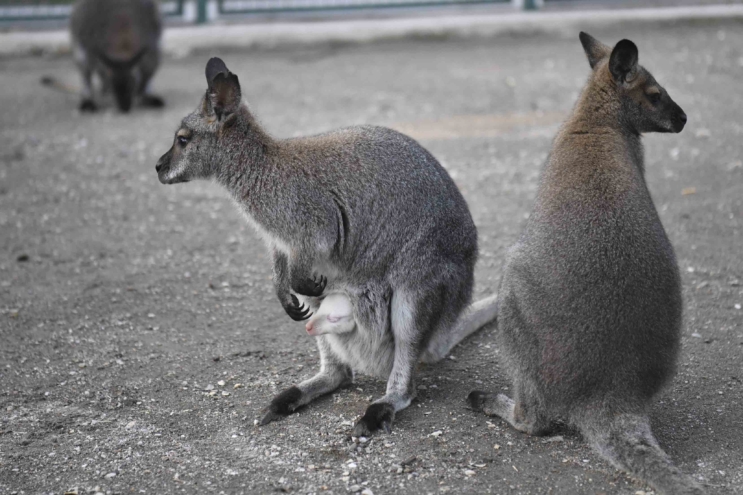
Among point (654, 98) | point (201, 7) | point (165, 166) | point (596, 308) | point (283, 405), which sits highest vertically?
point (654, 98)

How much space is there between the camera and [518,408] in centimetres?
339

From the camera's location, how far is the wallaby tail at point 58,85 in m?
9.53

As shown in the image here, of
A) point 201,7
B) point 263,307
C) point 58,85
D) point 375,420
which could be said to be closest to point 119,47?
point 58,85

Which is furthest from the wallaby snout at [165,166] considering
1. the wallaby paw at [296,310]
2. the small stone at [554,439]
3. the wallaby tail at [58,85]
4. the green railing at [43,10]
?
the green railing at [43,10]

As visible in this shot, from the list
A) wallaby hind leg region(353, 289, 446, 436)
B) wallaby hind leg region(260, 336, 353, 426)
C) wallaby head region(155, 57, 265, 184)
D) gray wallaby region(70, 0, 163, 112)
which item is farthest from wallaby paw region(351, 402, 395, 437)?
gray wallaby region(70, 0, 163, 112)

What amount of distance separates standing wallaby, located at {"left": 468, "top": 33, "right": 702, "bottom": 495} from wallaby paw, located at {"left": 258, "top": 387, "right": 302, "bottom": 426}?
0.94 m

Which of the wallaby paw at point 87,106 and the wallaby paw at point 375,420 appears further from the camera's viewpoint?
the wallaby paw at point 87,106

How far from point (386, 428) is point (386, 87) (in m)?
5.91

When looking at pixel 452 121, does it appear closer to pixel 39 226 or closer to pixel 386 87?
pixel 386 87

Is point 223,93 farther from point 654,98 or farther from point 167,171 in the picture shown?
point 654,98

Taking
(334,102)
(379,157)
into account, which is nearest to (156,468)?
(379,157)

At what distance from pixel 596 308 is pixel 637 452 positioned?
1.64 ft

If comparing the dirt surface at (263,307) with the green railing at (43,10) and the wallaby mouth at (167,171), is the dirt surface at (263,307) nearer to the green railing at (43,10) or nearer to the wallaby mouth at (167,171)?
the wallaby mouth at (167,171)

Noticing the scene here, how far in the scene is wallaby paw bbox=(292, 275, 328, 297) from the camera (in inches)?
143
